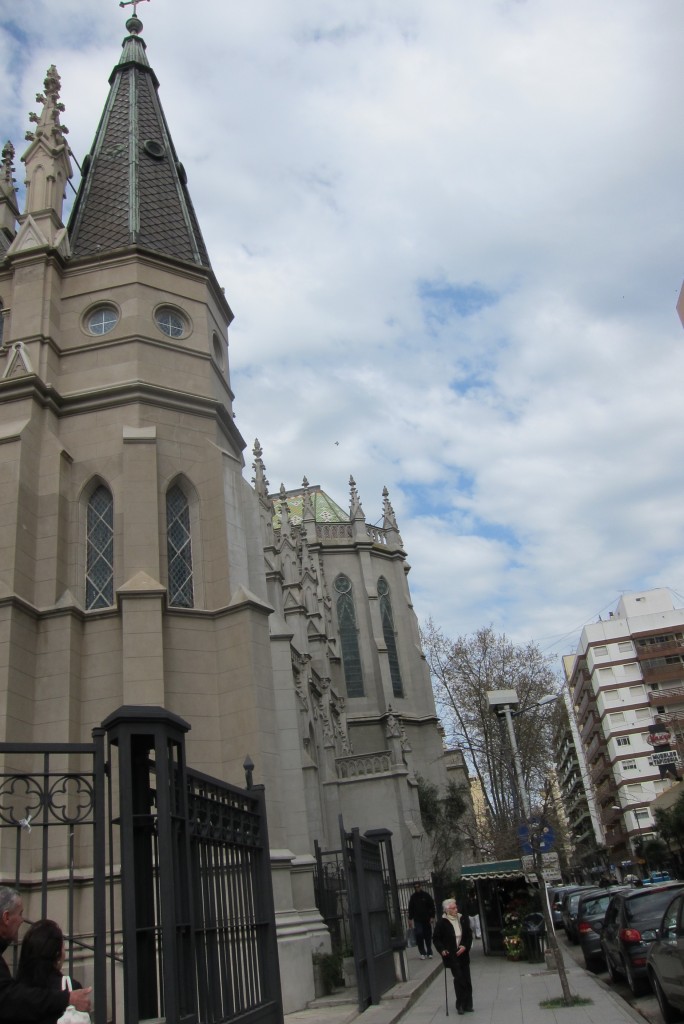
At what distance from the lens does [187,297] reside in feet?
60.2

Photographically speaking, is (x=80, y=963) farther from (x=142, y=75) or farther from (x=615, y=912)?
(x=142, y=75)

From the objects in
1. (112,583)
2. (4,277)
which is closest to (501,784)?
(112,583)

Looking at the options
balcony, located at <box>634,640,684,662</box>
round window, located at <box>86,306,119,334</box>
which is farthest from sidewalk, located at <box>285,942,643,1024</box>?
balcony, located at <box>634,640,684,662</box>

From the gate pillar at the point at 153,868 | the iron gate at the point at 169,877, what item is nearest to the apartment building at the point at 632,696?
the iron gate at the point at 169,877

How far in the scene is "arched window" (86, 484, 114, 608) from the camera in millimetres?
15156

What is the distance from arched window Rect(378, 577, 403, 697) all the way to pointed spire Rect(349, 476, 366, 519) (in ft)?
11.9

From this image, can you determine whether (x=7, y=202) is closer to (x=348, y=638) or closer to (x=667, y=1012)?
(x=667, y=1012)

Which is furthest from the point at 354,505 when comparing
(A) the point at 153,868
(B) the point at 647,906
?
(A) the point at 153,868

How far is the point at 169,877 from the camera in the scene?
15.7 feet

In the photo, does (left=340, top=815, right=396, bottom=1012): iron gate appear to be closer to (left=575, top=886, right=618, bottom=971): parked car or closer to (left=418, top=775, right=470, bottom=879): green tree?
(left=575, top=886, right=618, bottom=971): parked car

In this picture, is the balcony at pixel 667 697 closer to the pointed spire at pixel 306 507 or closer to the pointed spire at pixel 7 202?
the pointed spire at pixel 306 507

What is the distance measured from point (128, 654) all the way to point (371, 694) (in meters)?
26.6

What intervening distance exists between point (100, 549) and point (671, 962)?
11198mm

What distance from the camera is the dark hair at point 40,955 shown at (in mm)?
3750
